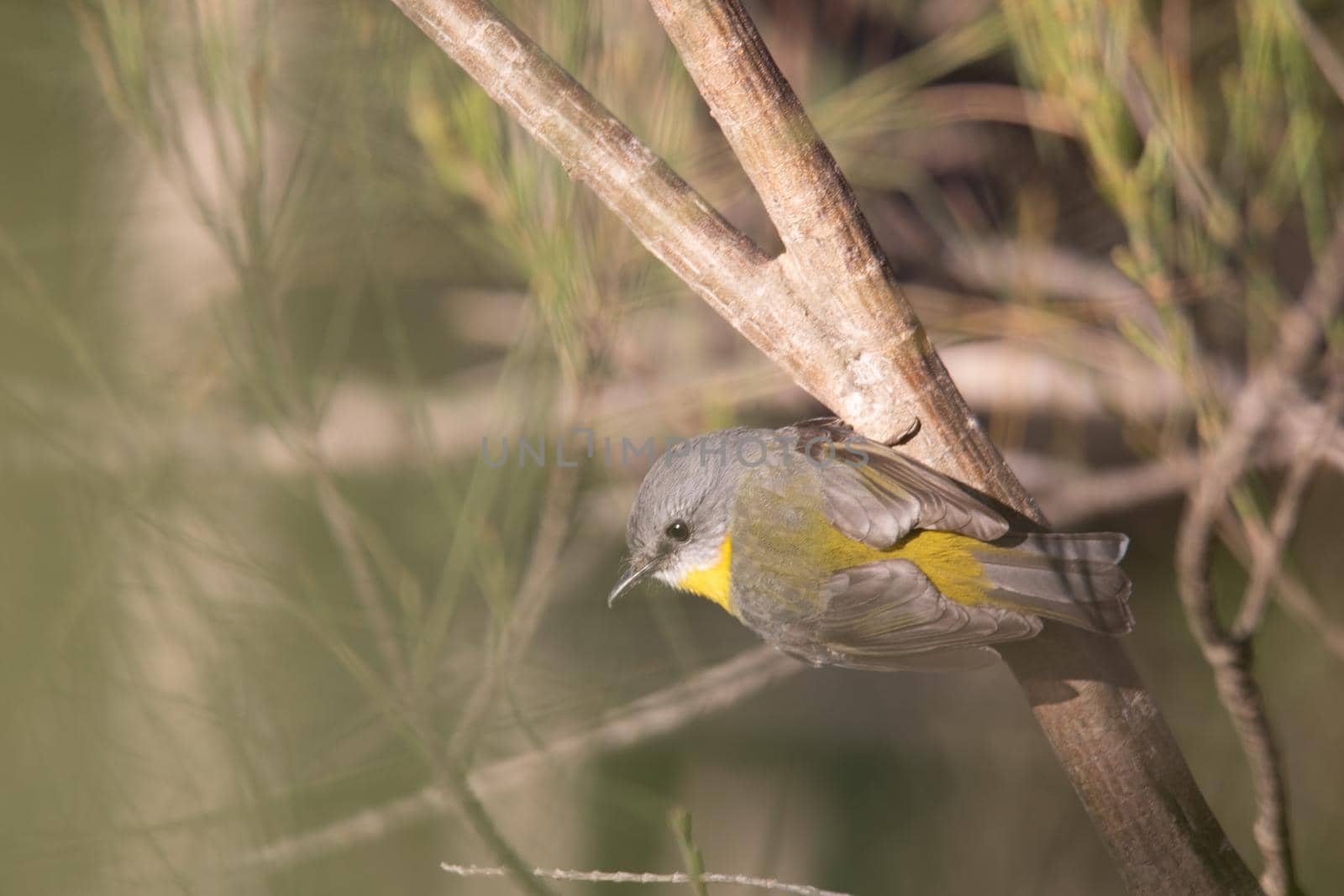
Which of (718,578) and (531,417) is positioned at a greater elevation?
(531,417)

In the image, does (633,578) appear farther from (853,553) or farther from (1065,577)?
(1065,577)

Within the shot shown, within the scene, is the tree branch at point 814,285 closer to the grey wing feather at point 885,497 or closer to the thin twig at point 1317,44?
the grey wing feather at point 885,497

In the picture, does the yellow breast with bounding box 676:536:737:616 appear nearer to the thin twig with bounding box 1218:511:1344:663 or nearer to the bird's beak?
the bird's beak

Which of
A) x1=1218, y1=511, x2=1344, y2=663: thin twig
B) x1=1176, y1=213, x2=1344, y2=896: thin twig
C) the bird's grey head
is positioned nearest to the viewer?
x1=1176, y1=213, x2=1344, y2=896: thin twig

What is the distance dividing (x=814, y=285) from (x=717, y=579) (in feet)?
1.14

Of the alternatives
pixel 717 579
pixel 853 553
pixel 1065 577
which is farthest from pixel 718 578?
pixel 1065 577

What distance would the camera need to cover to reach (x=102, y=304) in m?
2.23

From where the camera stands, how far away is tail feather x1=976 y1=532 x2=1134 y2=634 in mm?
912

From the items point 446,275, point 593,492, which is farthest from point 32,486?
point 593,492

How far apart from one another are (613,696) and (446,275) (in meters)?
1.13

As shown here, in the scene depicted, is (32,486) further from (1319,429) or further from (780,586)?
(1319,429)

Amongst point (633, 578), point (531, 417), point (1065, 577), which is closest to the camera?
point (1065, 577)

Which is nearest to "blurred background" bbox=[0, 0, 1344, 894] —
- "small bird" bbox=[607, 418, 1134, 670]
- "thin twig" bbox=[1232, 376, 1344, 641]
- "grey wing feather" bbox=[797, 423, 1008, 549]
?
"thin twig" bbox=[1232, 376, 1344, 641]

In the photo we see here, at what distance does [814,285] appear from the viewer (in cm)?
88
